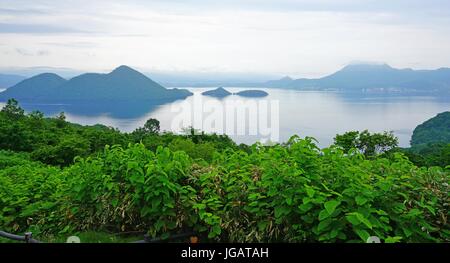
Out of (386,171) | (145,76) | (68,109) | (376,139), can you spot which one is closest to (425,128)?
(376,139)

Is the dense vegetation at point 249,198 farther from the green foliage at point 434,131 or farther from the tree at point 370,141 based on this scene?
the green foliage at point 434,131

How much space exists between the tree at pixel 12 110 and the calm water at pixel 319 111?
91.4ft

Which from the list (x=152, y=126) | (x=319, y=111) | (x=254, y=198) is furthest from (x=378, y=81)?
(x=254, y=198)

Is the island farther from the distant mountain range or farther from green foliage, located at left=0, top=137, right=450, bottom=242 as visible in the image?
green foliage, located at left=0, top=137, right=450, bottom=242

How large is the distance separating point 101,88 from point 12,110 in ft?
266

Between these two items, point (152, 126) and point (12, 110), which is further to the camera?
point (152, 126)

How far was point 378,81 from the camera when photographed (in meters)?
99.6

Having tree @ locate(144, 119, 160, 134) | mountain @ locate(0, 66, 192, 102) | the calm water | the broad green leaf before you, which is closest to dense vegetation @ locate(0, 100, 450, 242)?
the broad green leaf

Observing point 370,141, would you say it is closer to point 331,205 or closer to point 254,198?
point 254,198

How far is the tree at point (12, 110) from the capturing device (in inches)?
886

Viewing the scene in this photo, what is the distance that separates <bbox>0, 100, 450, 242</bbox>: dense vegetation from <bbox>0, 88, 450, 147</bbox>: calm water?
137ft

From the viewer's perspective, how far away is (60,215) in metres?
3.52

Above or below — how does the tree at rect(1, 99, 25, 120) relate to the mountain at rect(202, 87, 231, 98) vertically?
below

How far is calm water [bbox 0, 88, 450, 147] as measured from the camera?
56656 mm
